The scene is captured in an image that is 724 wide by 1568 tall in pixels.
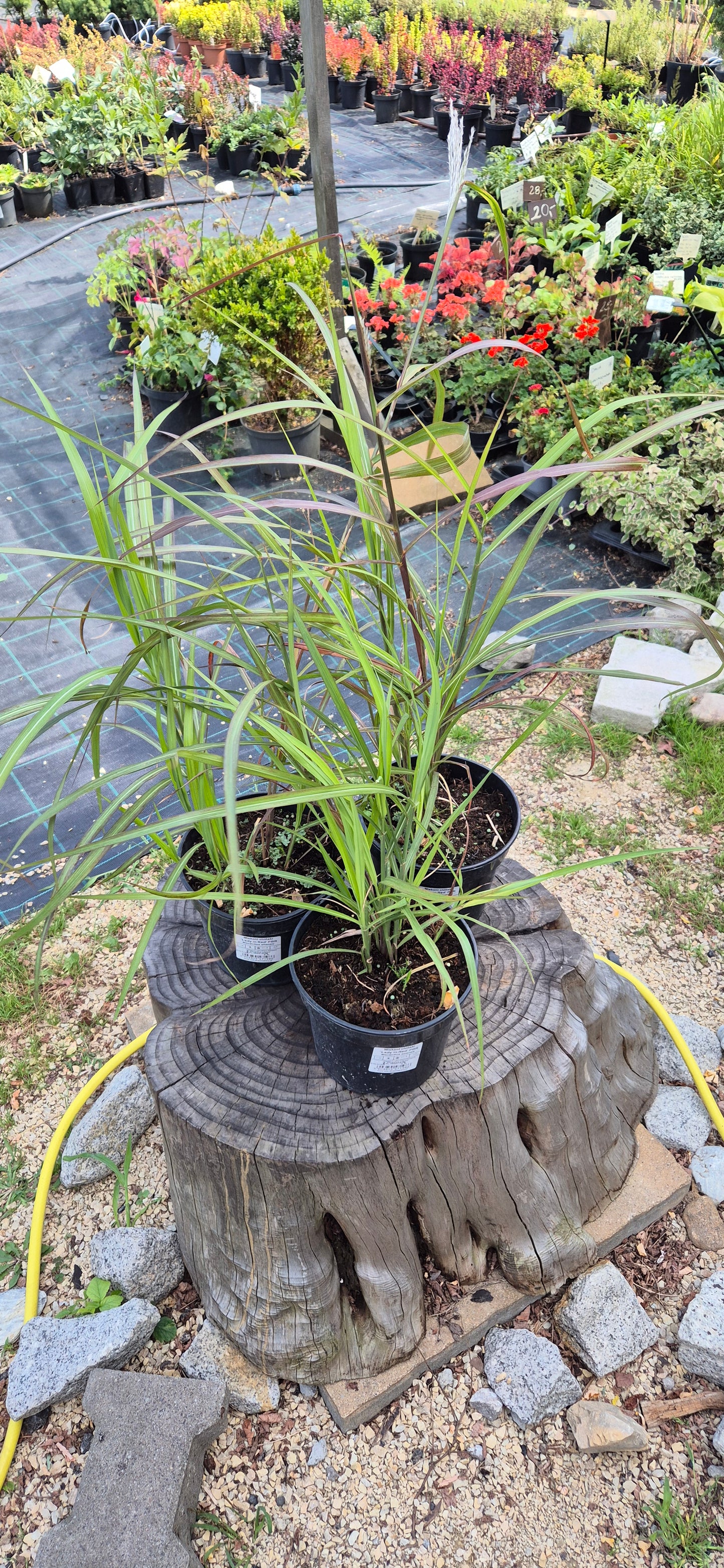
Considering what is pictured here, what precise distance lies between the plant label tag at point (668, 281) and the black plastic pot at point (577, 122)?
530cm

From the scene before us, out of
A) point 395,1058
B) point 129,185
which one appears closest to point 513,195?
point 129,185

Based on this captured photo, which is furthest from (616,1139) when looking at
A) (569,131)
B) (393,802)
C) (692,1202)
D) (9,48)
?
(9,48)

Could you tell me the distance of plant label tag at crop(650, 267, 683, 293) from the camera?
358 centimetres

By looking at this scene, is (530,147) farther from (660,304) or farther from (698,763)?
(698,763)

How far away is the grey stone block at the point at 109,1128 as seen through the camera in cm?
178

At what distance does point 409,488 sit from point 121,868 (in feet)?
8.53

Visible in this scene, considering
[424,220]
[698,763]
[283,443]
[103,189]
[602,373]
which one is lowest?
[698,763]

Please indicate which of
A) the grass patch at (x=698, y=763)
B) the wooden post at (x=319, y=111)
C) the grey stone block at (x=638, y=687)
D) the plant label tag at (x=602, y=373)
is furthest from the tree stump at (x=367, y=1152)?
the plant label tag at (x=602, y=373)

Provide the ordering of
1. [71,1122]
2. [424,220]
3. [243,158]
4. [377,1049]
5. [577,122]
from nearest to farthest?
[377,1049] → [71,1122] → [424,220] → [243,158] → [577,122]

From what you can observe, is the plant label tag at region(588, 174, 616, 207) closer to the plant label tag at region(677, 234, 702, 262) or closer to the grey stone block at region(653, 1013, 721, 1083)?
the plant label tag at region(677, 234, 702, 262)

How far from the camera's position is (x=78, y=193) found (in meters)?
6.21

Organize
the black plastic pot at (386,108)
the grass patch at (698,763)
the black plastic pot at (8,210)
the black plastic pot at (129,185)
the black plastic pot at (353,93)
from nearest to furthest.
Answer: the grass patch at (698,763) < the black plastic pot at (8,210) < the black plastic pot at (129,185) < the black plastic pot at (386,108) < the black plastic pot at (353,93)

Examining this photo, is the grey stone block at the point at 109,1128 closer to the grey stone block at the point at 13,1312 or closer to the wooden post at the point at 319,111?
the grey stone block at the point at 13,1312

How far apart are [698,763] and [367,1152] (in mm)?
1691
